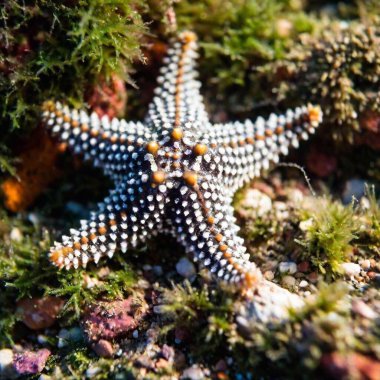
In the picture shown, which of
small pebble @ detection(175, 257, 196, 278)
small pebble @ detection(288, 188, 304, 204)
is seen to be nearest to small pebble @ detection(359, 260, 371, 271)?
small pebble @ detection(288, 188, 304, 204)

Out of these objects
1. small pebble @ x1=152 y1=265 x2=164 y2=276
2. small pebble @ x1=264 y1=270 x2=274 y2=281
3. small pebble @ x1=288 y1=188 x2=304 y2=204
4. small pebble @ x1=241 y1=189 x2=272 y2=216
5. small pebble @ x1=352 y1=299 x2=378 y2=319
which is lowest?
small pebble @ x1=152 y1=265 x2=164 y2=276

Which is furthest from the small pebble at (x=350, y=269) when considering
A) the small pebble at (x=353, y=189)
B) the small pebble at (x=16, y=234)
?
the small pebble at (x=16, y=234)

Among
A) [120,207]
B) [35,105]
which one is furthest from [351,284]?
[35,105]

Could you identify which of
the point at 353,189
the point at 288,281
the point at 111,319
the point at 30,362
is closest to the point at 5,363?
the point at 30,362

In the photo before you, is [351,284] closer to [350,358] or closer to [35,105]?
[350,358]

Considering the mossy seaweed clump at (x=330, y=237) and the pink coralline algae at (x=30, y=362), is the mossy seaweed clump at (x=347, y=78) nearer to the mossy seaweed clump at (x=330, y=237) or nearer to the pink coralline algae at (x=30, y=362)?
the mossy seaweed clump at (x=330, y=237)

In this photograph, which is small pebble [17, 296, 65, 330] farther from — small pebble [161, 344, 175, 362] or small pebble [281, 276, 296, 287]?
small pebble [281, 276, 296, 287]
